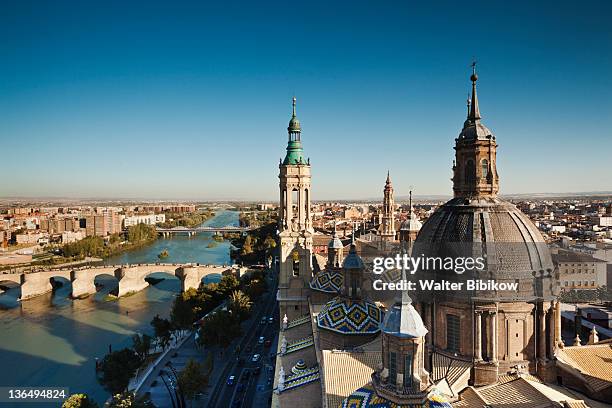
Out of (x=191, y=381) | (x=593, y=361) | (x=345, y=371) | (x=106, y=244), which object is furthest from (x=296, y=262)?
(x=106, y=244)

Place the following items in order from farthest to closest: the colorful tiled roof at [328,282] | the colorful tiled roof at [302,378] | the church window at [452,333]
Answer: the colorful tiled roof at [328,282] < the colorful tiled roof at [302,378] < the church window at [452,333]

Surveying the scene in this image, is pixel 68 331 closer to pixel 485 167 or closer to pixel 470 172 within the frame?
pixel 470 172

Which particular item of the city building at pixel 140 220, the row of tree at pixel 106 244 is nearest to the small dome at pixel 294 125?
the row of tree at pixel 106 244

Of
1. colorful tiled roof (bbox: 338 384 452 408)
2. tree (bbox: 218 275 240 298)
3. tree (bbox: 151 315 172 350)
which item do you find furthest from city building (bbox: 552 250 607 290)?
colorful tiled roof (bbox: 338 384 452 408)

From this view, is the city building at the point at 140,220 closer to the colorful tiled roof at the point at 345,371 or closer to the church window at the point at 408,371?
the colorful tiled roof at the point at 345,371

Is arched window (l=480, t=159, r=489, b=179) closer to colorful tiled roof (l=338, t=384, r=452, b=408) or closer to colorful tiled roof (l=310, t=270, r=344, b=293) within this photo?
colorful tiled roof (l=338, t=384, r=452, b=408)
